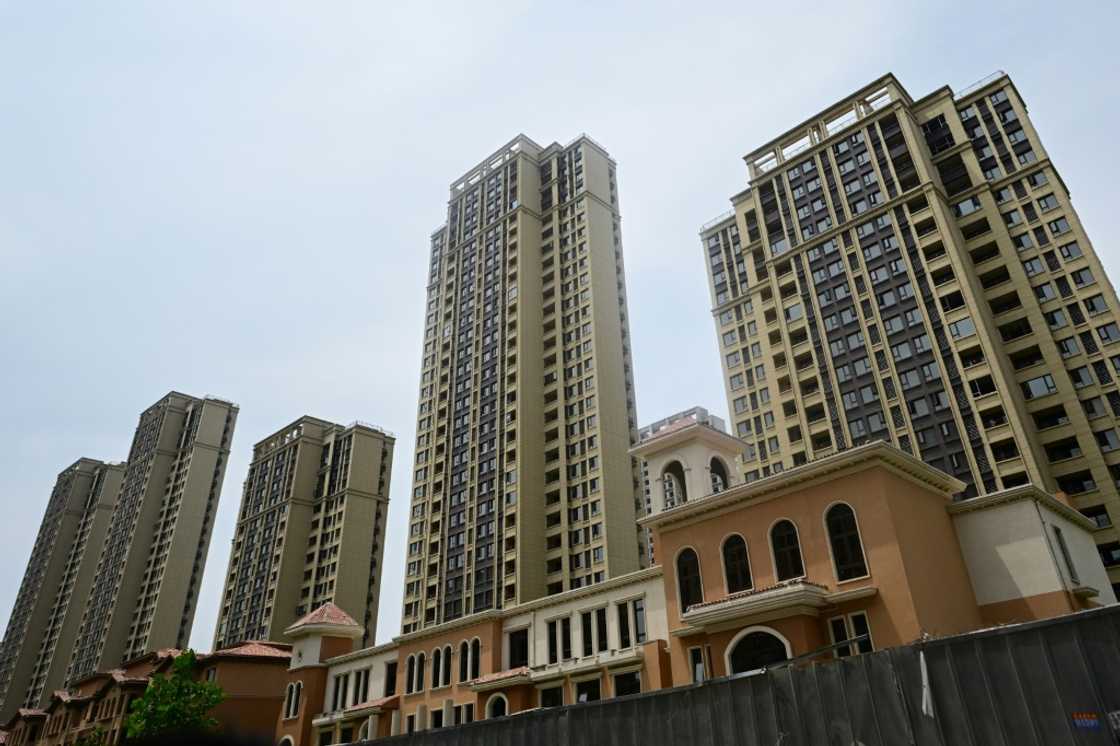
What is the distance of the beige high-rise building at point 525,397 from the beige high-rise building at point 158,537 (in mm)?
49048

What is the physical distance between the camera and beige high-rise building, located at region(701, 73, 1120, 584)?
54.4 meters

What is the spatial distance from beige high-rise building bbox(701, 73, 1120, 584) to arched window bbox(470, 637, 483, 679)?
34.1m

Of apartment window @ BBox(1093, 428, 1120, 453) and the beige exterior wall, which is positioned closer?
the beige exterior wall

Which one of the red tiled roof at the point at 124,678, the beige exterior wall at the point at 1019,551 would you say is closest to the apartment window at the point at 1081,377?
the beige exterior wall at the point at 1019,551

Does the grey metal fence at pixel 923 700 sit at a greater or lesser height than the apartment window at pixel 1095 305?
lesser

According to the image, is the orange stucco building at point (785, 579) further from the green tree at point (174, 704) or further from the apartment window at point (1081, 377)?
the apartment window at point (1081, 377)

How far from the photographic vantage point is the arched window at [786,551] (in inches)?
1177

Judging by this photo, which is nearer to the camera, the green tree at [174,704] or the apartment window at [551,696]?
the apartment window at [551,696]

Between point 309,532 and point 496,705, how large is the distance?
67.1 m

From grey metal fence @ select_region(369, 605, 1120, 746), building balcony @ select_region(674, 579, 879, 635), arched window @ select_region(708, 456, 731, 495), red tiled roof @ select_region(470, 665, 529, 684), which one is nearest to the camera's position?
grey metal fence @ select_region(369, 605, 1120, 746)

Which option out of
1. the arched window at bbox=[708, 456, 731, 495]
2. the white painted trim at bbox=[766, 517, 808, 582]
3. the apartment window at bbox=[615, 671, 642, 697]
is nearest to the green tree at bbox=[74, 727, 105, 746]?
the apartment window at bbox=[615, 671, 642, 697]

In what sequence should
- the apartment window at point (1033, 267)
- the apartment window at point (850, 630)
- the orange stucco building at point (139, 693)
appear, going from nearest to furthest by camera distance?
the apartment window at point (850, 630), the orange stucco building at point (139, 693), the apartment window at point (1033, 267)

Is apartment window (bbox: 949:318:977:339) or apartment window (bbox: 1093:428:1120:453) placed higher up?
apartment window (bbox: 949:318:977:339)

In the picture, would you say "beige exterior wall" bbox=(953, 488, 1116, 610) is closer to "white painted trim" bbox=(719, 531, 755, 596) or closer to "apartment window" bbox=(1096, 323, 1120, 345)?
"white painted trim" bbox=(719, 531, 755, 596)
